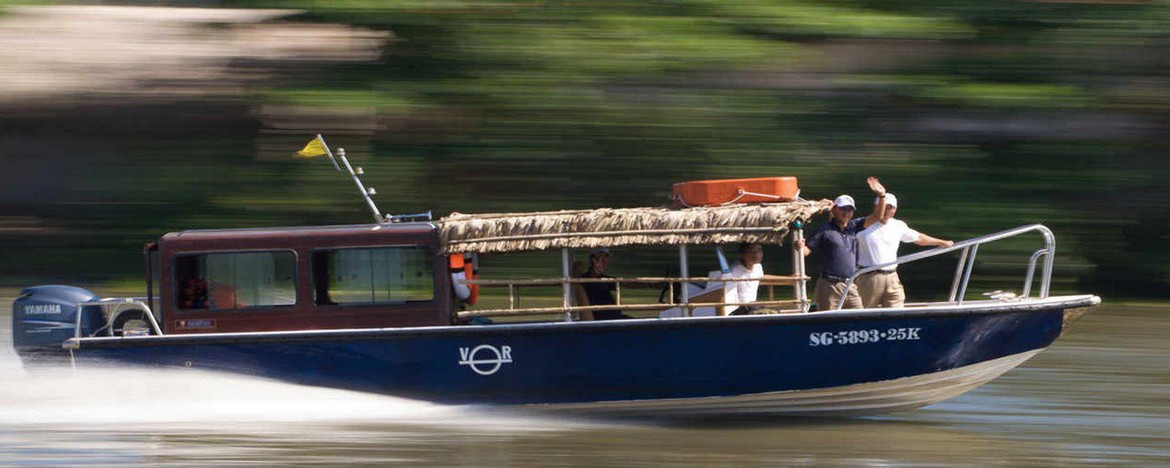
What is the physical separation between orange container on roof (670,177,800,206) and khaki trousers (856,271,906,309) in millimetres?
760

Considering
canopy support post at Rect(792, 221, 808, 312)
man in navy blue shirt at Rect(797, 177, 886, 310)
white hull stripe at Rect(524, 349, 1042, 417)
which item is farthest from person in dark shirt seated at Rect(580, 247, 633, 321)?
man in navy blue shirt at Rect(797, 177, 886, 310)

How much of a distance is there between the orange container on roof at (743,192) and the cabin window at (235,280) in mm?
2796

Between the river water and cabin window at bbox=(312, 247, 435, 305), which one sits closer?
the river water

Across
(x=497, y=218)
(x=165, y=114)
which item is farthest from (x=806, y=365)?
(x=165, y=114)

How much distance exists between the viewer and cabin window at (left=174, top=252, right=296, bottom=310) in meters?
10.3

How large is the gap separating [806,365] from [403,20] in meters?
9.76

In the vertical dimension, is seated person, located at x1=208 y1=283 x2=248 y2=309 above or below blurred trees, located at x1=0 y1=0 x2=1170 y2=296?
below

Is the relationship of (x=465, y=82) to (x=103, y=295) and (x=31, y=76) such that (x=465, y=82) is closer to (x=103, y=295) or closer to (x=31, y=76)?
(x=103, y=295)

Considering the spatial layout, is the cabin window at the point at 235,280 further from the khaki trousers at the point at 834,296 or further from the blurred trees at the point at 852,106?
the blurred trees at the point at 852,106

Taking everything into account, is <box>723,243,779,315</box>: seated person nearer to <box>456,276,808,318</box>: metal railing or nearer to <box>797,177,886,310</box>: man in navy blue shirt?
<box>456,276,808,318</box>: metal railing

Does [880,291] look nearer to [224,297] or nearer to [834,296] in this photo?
[834,296]

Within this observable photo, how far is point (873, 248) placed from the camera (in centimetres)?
1023

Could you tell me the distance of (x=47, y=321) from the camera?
10602 millimetres

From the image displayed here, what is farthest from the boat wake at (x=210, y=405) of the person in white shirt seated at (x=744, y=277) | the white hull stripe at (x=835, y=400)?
the person in white shirt seated at (x=744, y=277)
